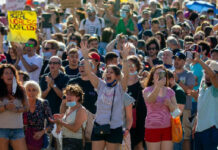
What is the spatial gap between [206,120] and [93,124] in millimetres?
1735

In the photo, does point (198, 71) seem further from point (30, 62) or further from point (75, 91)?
point (30, 62)

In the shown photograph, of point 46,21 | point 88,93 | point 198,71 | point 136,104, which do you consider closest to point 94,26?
point 46,21

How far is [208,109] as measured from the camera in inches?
349

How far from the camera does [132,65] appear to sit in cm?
953

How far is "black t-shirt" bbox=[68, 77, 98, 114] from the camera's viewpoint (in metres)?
9.62

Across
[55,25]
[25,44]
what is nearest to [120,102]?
[25,44]

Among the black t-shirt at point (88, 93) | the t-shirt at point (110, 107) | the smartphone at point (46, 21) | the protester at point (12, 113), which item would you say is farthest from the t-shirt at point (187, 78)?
the smartphone at point (46, 21)

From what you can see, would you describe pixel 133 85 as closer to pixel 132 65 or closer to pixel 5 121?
pixel 132 65

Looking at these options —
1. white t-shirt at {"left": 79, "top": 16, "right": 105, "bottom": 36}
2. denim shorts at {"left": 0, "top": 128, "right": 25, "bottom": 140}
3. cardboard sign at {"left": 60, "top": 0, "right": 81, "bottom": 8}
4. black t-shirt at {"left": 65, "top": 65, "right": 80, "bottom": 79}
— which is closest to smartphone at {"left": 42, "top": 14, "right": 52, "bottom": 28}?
cardboard sign at {"left": 60, "top": 0, "right": 81, "bottom": 8}

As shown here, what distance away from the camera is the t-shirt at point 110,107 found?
28.2ft

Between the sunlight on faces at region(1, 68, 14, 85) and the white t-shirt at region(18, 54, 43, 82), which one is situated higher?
the sunlight on faces at region(1, 68, 14, 85)

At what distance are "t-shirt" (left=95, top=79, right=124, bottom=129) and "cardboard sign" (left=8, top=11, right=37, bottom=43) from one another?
3.94 m

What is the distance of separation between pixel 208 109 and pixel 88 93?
2.03 meters

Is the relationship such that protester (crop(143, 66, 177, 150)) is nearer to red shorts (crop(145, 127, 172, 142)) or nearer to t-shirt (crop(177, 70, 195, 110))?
red shorts (crop(145, 127, 172, 142))
